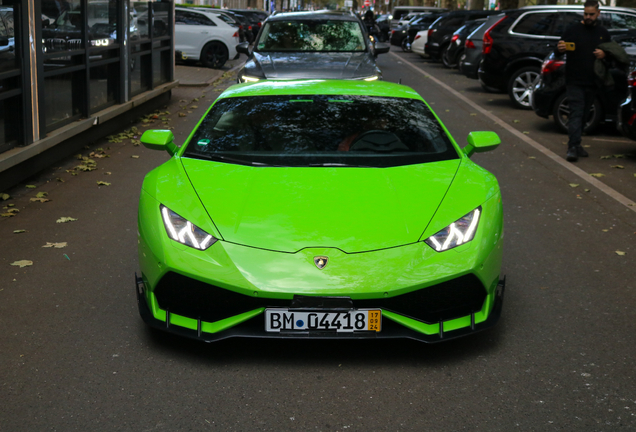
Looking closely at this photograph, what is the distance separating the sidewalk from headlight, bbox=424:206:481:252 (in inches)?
604

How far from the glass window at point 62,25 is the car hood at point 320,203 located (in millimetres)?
4868

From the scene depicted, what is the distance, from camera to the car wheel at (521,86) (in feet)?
51.4

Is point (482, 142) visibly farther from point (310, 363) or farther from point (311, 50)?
point (311, 50)

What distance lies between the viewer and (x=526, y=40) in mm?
15680

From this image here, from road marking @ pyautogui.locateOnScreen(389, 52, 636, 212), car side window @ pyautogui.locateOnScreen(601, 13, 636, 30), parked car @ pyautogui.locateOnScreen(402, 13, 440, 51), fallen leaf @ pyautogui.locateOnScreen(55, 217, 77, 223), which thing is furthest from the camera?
parked car @ pyautogui.locateOnScreen(402, 13, 440, 51)

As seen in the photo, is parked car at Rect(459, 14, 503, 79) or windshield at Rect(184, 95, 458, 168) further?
parked car at Rect(459, 14, 503, 79)

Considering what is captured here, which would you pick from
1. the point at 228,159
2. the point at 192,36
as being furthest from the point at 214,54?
the point at 228,159

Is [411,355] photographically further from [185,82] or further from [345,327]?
[185,82]

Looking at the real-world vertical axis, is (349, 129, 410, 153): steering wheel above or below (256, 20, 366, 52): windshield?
below

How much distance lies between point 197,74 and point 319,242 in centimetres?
1826

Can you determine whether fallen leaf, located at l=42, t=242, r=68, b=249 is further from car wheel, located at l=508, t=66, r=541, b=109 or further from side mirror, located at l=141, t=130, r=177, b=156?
car wheel, located at l=508, t=66, r=541, b=109

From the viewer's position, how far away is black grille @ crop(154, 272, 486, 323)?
3.81 m

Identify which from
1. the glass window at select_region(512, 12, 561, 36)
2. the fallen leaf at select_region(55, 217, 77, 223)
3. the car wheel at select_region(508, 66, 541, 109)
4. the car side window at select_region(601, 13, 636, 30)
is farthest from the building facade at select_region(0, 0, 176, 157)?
the car side window at select_region(601, 13, 636, 30)

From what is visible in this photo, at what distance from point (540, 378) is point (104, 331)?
2305 millimetres
